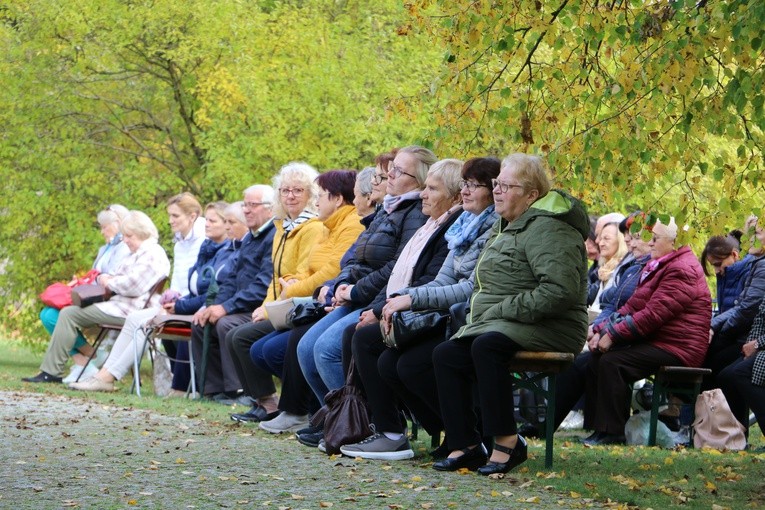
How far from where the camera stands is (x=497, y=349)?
24.4ft

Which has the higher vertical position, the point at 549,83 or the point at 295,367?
the point at 549,83

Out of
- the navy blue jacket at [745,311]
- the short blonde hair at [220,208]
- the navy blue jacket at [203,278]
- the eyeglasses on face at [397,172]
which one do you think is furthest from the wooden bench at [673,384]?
the short blonde hair at [220,208]

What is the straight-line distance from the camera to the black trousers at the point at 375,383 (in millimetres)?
8375

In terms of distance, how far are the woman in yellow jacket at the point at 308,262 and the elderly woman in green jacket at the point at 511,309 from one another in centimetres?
275

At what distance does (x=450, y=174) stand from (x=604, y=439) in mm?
2401

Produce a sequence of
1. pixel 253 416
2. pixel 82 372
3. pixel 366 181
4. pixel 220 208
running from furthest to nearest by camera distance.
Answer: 1. pixel 82 372
2. pixel 220 208
3. pixel 253 416
4. pixel 366 181

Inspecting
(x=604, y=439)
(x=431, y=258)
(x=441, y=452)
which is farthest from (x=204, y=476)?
(x=604, y=439)

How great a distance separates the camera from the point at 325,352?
30.0ft

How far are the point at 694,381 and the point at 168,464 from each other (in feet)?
12.8

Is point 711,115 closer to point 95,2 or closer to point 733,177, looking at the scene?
point 733,177

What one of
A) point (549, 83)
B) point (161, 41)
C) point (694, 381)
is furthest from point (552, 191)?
point (161, 41)

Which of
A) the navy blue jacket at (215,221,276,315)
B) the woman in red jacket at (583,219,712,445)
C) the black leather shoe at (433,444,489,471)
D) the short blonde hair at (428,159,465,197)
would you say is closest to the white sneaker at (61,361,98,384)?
the navy blue jacket at (215,221,276,315)

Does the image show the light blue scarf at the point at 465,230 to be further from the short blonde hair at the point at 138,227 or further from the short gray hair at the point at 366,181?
the short blonde hair at the point at 138,227

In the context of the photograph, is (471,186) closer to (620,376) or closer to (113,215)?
(620,376)
